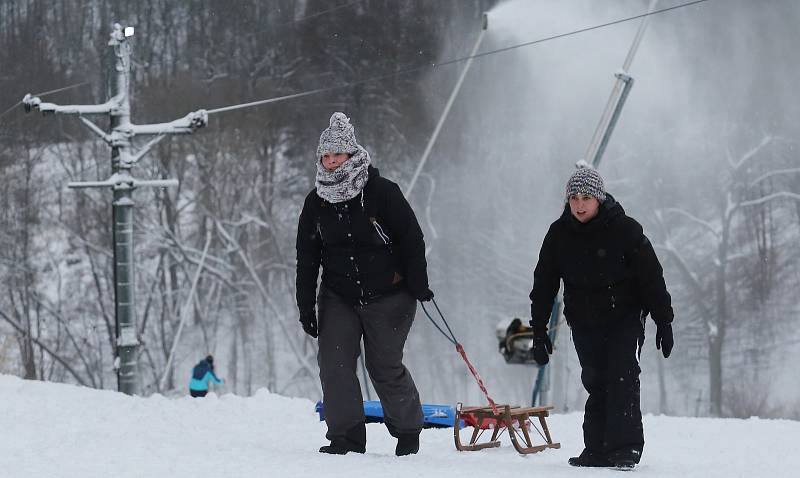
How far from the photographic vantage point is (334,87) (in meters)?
34.5

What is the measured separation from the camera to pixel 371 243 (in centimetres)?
576

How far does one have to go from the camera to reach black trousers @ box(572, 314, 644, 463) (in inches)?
217

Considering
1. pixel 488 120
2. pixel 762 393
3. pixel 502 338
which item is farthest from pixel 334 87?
pixel 502 338

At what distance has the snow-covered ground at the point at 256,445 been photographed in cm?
495

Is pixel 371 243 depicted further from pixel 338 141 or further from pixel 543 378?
pixel 543 378

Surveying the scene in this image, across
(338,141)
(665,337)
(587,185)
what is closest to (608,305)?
(665,337)

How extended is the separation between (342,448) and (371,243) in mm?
937

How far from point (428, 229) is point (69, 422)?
3351 centimetres

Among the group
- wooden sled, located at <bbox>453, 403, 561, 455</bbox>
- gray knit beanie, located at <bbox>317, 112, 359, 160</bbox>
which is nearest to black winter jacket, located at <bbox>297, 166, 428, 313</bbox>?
gray knit beanie, located at <bbox>317, 112, 359, 160</bbox>

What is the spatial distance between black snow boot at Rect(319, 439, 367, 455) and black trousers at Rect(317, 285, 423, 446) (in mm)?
19

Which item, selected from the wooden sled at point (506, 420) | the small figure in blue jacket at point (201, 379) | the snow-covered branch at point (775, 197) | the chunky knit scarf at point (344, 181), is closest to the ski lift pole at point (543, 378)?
the small figure in blue jacket at point (201, 379)

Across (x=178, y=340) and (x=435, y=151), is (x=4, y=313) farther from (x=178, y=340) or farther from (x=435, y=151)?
(x=435, y=151)

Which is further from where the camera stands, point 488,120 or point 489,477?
point 488,120

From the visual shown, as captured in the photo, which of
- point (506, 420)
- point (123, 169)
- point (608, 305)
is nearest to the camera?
point (608, 305)
